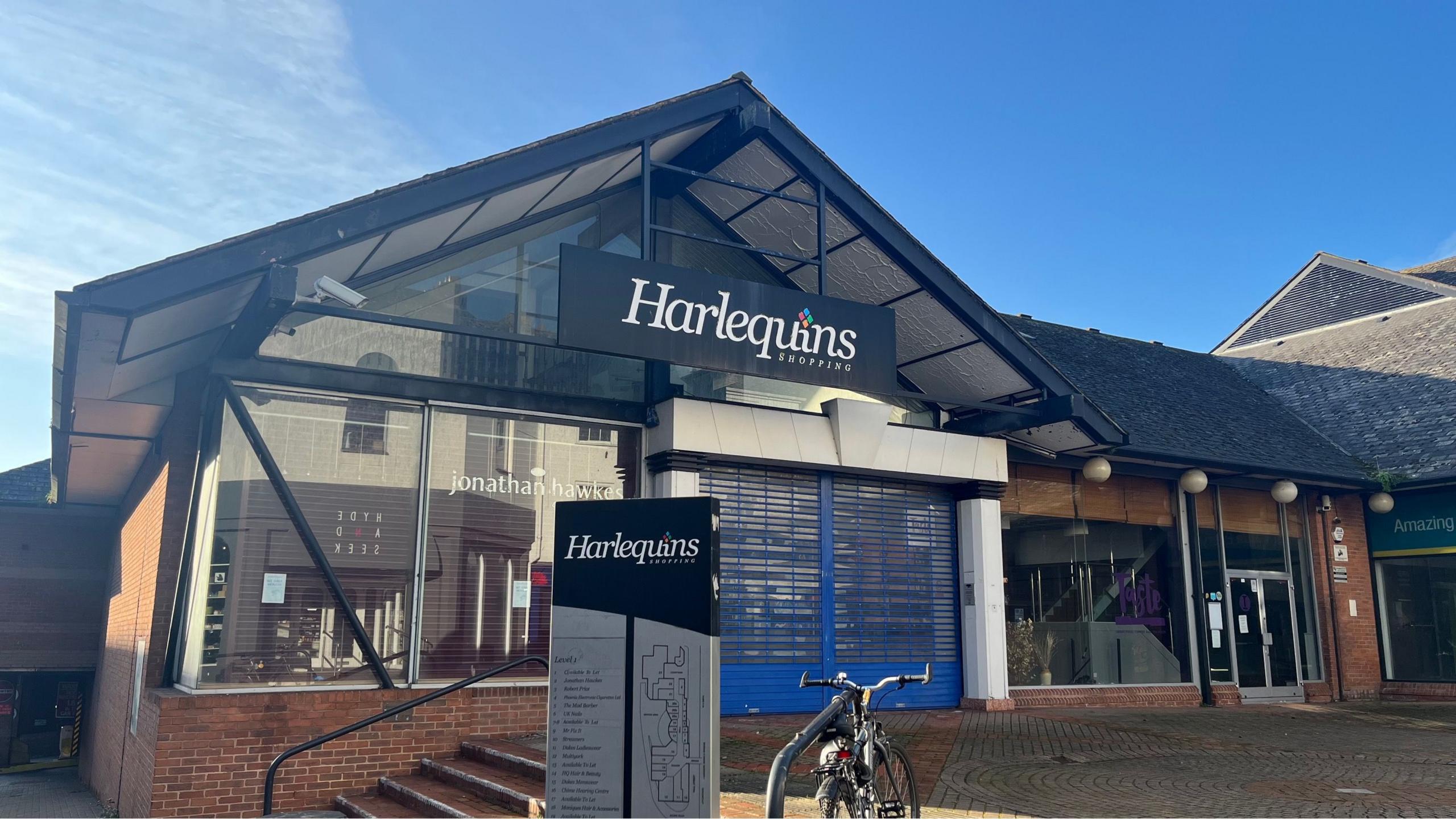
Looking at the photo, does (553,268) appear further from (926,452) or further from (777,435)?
(926,452)

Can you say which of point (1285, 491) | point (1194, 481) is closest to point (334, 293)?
point (1194, 481)

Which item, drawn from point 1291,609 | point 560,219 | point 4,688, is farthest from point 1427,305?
point 4,688

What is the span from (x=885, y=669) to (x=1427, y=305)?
14.5m

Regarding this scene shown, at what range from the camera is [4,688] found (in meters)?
21.7

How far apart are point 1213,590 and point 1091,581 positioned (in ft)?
7.60

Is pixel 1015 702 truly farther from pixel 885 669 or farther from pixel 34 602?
pixel 34 602

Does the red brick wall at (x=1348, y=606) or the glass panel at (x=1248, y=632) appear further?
the red brick wall at (x=1348, y=606)

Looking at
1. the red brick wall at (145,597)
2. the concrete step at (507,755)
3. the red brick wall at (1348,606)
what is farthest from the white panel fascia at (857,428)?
the red brick wall at (1348,606)

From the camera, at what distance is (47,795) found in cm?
1648

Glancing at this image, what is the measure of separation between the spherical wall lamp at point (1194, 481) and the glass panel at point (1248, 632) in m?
1.74

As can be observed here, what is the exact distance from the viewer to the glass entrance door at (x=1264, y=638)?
15.7 m

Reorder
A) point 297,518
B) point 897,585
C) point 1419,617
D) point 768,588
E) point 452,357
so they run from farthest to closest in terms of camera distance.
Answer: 1. point 1419,617
2. point 897,585
3. point 768,588
4. point 452,357
5. point 297,518

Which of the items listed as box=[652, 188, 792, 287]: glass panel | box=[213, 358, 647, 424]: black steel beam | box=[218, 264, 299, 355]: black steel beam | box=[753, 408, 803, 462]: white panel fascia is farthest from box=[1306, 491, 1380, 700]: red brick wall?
box=[218, 264, 299, 355]: black steel beam

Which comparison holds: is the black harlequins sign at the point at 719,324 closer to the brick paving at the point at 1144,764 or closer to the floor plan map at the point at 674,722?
the brick paving at the point at 1144,764
